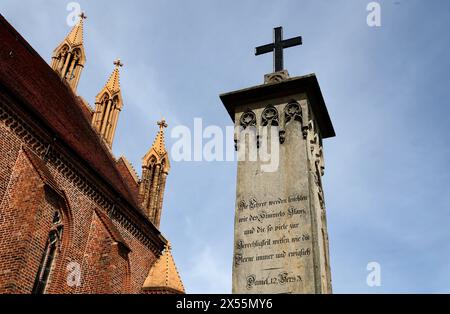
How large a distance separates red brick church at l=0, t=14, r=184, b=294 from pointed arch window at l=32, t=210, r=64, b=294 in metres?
0.03

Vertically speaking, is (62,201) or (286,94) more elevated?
(62,201)

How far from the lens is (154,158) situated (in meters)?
21.5

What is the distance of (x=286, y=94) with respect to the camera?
568 cm

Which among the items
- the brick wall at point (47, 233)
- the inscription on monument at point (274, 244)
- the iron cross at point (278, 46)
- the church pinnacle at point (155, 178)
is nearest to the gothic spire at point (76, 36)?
the church pinnacle at point (155, 178)

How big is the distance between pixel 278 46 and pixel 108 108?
16913mm

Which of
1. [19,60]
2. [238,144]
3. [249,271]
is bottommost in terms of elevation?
[249,271]

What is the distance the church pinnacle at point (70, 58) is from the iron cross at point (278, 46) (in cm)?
1613

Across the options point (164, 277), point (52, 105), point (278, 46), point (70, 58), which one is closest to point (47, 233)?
point (52, 105)

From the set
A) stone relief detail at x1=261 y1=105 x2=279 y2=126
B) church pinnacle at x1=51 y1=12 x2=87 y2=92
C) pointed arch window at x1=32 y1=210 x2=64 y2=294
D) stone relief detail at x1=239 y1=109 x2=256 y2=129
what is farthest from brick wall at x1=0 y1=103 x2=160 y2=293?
church pinnacle at x1=51 y1=12 x2=87 y2=92

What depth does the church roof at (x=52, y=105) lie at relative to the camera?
12.6 m

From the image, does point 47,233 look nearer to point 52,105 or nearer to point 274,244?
point 52,105

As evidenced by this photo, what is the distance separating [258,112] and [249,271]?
6.97ft
